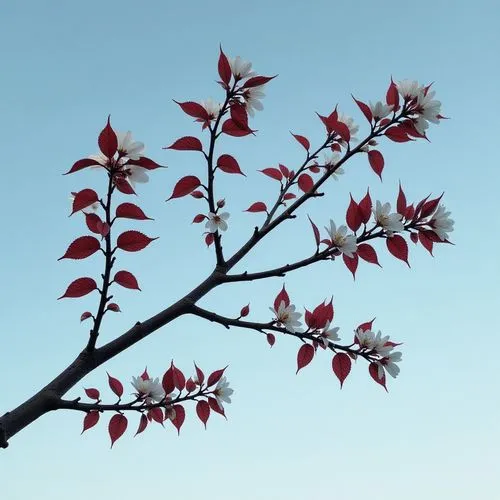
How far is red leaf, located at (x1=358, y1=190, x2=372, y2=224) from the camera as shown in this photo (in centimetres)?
209

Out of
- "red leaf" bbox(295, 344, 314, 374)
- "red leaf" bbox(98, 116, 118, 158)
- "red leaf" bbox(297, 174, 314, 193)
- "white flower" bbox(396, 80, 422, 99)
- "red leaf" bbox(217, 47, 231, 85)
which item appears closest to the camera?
"red leaf" bbox(98, 116, 118, 158)

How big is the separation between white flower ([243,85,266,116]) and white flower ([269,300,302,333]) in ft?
2.11

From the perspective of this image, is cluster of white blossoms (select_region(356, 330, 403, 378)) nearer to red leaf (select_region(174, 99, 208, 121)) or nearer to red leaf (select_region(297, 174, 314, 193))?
red leaf (select_region(297, 174, 314, 193))

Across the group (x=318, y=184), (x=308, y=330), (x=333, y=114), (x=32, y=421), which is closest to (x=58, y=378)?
(x=32, y=421)

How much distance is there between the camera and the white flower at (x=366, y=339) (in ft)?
7.16

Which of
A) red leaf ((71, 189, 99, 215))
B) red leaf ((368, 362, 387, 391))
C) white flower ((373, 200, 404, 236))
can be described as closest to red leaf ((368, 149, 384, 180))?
white flower ((373, 200, 404, 236))

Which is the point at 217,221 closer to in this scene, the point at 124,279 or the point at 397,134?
the point at 124,279

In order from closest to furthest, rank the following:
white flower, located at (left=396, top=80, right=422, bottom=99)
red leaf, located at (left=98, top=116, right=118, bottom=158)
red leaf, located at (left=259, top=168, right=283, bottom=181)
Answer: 1. red leaf, located at (left=98, top=116, right=118, bottom=158)
2. white flower, located at (left=396, top=80, right=422, bottom=99)
3. red leaf, located at (left=259, top=168, right=283, bottom=181)

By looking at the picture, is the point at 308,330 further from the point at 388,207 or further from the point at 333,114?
the point at 333,114

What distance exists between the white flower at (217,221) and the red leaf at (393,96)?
0.66 meters

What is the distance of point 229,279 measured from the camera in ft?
6.90

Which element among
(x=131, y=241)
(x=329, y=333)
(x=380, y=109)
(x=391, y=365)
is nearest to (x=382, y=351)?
(x=391, y=365)

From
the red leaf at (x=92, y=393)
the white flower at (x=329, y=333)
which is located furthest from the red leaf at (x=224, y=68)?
the red leaf at (x=92, y=393)

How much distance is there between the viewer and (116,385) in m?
2.19
